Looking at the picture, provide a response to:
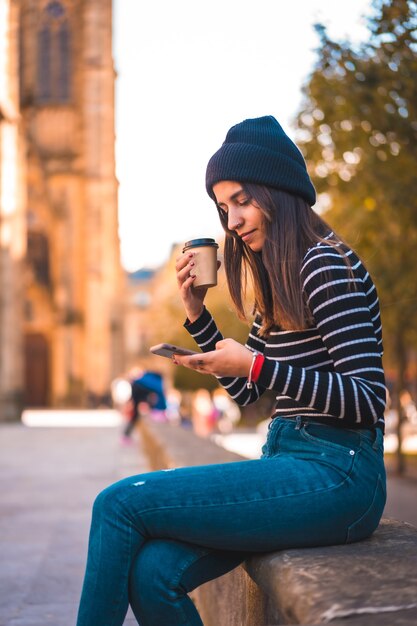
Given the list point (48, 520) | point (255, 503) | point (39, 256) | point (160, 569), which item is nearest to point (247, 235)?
point (255, 503)

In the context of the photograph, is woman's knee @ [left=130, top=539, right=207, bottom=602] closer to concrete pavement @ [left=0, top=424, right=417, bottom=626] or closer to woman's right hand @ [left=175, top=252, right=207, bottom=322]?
woman's right hand @ [left=175, top=252, right=207, bottom=322]

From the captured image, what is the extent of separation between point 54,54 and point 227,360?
47643mm

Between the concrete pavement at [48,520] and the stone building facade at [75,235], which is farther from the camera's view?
the stone building facade at [75,235]

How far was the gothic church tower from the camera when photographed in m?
44.5

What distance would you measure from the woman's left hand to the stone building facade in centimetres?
4141

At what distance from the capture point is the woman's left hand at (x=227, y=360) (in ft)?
8.71

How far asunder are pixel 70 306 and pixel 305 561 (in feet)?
142

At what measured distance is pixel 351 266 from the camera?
2.84 meters

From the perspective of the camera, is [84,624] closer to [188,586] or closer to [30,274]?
[188,586]

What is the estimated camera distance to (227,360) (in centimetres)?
266

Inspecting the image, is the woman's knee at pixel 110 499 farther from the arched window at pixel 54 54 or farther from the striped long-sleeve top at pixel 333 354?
the arched window at pixel 54 54

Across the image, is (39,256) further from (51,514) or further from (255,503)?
(255,503)

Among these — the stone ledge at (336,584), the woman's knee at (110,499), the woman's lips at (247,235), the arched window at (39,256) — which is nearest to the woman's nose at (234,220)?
the woman's lips at (247,235)

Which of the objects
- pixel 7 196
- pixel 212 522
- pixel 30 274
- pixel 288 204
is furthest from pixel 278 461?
pixel 30 274
